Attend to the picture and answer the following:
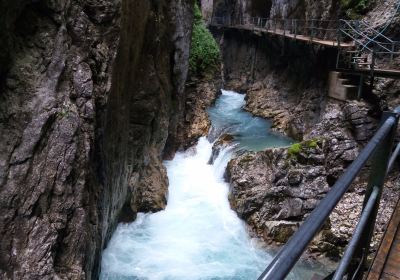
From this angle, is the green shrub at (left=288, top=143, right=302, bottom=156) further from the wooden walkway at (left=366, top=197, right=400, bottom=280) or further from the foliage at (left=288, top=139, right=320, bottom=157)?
the wooden walkway at (left=366, top=197, right=400, bottom=280)

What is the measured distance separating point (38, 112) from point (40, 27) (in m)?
1.29

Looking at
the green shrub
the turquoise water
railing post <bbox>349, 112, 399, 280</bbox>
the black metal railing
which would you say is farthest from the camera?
the turquoise water

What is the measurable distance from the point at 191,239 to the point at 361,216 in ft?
32.2

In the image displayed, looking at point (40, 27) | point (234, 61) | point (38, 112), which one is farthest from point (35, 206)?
point (234, 61)

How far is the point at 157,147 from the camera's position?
538 inches

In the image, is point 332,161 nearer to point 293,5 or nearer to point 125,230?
point 125,230

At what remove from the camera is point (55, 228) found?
550 cm

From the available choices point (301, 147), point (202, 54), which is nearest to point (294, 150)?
point (301, 147)

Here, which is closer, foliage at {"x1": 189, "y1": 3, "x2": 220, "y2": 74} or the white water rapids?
the white water rapids

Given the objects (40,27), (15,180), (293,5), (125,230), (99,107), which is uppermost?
(293,5)

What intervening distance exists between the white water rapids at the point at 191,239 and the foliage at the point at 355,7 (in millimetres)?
6411

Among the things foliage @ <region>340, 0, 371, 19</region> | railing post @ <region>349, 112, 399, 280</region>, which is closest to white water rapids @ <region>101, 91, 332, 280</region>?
foliage @ <region>340, 0, 371, 19</region>

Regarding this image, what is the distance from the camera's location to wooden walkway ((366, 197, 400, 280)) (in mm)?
2322

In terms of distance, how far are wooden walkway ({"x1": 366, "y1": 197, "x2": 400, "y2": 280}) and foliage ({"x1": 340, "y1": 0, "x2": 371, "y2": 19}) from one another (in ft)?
49.8
